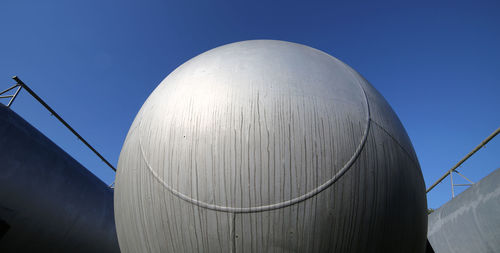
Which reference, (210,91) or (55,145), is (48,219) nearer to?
(55,145)

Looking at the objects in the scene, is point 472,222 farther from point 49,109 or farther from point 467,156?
point 49,109

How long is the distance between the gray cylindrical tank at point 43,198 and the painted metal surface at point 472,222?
7739mm

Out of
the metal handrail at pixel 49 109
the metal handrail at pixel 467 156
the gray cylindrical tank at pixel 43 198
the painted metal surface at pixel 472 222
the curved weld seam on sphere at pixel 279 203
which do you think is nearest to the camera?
the curved weld seam on sphere at pixel 279 203

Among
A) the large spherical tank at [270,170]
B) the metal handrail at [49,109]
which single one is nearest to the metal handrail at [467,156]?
the large spherical tank at [270,170]

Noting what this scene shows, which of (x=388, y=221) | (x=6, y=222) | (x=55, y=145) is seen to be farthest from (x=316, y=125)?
(x=55, y=145)

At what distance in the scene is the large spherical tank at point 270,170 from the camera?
198 centimetres

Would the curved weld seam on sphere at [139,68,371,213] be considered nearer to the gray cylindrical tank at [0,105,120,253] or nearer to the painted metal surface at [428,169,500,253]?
the gray cylindrical tank at [0,105,120,253]

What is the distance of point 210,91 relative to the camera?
7.84ft

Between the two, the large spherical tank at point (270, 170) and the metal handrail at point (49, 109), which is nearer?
the large spherical tank at point (270, 170)

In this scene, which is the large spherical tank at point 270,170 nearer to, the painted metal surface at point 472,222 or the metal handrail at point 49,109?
the painted metal surface at point 472,222

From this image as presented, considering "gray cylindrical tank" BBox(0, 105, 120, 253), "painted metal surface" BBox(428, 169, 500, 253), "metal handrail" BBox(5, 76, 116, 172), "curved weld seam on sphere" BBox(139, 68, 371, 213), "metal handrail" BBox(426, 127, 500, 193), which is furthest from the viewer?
"metal handrail" BBox(426, 127, 500, 193)

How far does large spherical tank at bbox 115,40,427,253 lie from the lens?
198cm

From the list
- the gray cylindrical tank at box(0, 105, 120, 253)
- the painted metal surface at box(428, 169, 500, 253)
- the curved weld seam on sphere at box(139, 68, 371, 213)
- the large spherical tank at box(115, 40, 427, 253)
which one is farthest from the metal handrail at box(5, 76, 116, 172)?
the painted metal surface at box(428, 169, 500, 253)

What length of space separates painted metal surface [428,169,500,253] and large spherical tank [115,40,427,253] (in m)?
3.45
